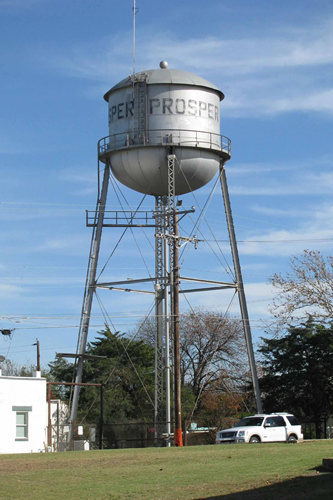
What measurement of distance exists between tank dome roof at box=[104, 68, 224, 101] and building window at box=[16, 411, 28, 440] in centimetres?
1500

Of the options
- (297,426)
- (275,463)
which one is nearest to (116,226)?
(297,426)

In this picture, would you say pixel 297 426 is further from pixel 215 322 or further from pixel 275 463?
pixel 215 322

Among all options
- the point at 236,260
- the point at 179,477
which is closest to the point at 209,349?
the point at 236,260

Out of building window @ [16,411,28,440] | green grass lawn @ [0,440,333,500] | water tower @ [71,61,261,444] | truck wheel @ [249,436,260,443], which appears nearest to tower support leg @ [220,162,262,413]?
water tower @ [71,61,261,444]

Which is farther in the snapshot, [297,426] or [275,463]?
[297,426]

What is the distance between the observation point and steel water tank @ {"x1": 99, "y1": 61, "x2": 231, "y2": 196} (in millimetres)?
40031

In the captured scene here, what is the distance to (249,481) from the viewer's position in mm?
17172

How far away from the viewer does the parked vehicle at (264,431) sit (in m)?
32.2

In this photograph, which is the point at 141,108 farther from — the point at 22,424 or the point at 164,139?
the point at 22,424

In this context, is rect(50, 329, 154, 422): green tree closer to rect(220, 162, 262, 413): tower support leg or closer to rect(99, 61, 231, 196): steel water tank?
rect(220, 162, 262, 413): tower support leg

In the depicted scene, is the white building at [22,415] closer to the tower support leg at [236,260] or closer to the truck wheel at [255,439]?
the tower support leg at [236,260]

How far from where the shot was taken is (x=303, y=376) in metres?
53.9

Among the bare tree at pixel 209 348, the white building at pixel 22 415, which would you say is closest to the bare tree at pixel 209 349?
the bare tree at pixel 209 348

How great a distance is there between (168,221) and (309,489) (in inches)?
1009
